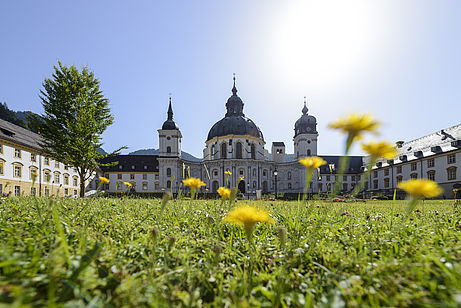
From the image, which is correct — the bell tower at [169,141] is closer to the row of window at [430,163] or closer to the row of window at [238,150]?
the row of window at [238,150]

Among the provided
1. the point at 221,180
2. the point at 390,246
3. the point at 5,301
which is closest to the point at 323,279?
the point at 390,246

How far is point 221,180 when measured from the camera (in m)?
52.2

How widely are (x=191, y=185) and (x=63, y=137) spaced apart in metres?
18.9

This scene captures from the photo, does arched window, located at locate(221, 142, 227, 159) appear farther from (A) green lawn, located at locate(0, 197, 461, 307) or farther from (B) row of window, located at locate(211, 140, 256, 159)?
(A) green lawn, located at locate(0, 197, 461, 307)

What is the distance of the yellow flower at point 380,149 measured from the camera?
136cm

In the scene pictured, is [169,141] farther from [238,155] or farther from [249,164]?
[249,164]

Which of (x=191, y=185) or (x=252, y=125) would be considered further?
(x=252, y=125)

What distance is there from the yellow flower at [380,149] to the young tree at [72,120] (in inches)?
722

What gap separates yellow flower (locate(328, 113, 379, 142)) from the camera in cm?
132

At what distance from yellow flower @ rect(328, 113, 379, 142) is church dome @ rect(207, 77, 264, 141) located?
53633 mm

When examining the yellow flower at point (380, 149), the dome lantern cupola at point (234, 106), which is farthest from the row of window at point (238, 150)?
the yellow flower at point (380, 149)

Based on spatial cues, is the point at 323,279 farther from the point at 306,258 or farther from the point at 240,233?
the point at 240,233

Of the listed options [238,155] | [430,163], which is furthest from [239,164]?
[430,163]

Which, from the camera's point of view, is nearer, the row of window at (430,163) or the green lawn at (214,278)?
the green lawn at (214,278)
